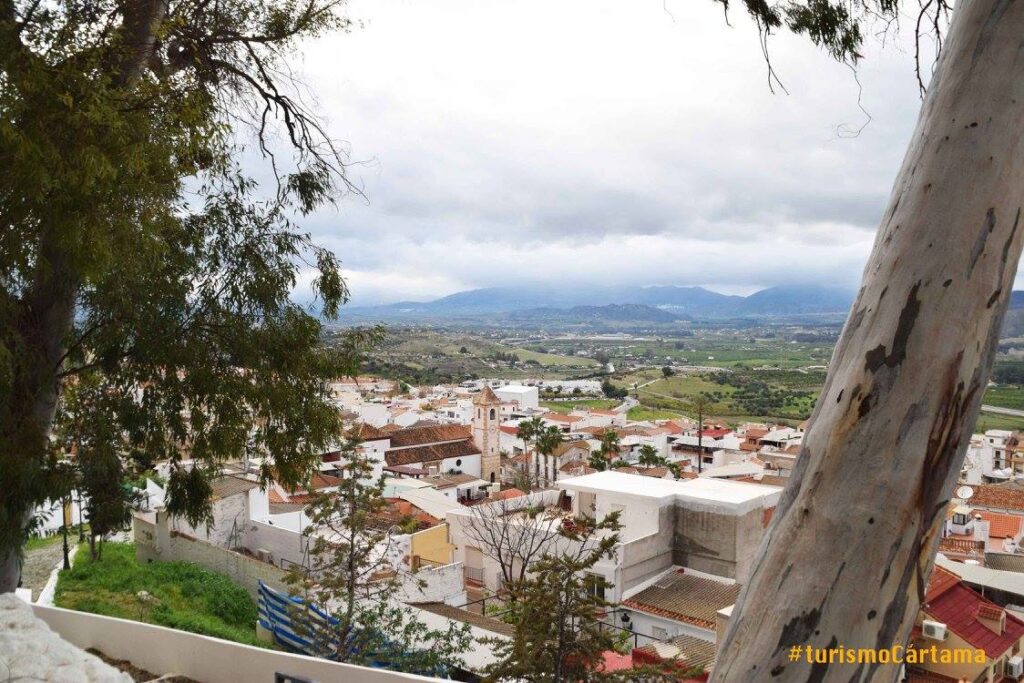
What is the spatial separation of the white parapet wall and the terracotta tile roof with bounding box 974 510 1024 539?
25064 millimetres

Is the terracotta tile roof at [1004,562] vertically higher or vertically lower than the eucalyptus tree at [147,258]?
lower

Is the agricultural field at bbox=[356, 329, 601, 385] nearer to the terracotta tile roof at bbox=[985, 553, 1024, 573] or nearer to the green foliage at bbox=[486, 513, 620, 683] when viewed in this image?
the terracotta tile roof at bbox=[985, 553, 1024, 573]

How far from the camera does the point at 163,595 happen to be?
13.2 metres

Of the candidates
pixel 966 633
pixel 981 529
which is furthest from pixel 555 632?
pixel 981 529

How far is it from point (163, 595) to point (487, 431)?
90.3 feet

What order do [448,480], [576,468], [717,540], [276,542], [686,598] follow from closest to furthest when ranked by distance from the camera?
[686,598] < [717,540] < [276,542] < [448,480] < [576,468]

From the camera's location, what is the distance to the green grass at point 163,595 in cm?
1158

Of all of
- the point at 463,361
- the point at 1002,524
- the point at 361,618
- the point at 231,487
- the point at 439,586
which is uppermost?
the point at 361,618

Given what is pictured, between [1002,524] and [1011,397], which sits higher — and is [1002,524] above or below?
below

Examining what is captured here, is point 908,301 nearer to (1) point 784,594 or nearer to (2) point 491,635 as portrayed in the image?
(1) point 784,594

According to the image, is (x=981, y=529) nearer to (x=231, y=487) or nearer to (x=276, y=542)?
(x=276, y=542)

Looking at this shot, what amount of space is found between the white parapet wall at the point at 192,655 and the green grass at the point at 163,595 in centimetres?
312

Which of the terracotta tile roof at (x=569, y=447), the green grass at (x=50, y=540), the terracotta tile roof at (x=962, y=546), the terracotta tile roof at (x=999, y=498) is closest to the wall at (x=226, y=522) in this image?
the green grass at (x=50, y=540)

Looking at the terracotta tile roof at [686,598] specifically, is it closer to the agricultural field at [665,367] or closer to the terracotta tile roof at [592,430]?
the agricultural field at [665,367]
